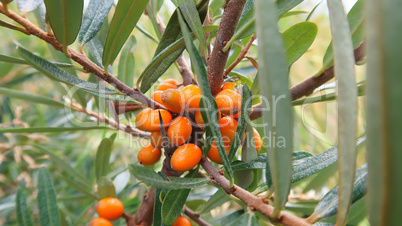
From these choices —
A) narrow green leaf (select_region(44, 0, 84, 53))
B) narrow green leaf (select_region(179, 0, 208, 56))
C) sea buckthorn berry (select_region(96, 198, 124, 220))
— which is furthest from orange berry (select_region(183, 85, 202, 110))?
sea buckthorn berry (select_region(96, 198, 124, 220))

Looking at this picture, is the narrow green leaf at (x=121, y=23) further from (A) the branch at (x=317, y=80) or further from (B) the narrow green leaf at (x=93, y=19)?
(A) the branch at (x=317, y=80)

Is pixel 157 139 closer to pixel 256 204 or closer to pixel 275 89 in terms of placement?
pixel 256 204

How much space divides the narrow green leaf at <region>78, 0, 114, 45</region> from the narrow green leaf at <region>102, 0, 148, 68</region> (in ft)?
0.19

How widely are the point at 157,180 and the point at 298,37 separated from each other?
0.39 meters

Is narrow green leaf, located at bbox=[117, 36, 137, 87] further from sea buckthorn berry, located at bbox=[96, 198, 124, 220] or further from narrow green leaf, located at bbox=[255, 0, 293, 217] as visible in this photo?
narrow green leaf, located at bbox=[255, 0, 293, 217]

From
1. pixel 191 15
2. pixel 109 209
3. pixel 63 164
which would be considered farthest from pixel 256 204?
pixel 63 164

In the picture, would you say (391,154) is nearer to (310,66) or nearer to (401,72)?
(401,72)

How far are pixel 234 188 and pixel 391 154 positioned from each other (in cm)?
33

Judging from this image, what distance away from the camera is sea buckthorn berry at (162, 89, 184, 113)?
61 cm

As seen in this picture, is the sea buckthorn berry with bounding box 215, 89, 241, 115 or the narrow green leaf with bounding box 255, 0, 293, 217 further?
the sea buckthorn berry with bounding box 215, 89, 241, 115

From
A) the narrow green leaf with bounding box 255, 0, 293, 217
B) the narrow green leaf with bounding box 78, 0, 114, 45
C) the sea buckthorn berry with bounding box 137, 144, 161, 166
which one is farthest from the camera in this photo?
the sea buckthorn berry with bounding box 137, 144, 161, 166

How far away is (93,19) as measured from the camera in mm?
655

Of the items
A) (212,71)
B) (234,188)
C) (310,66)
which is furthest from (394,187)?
(310,66)

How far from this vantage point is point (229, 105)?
583 millimetres
